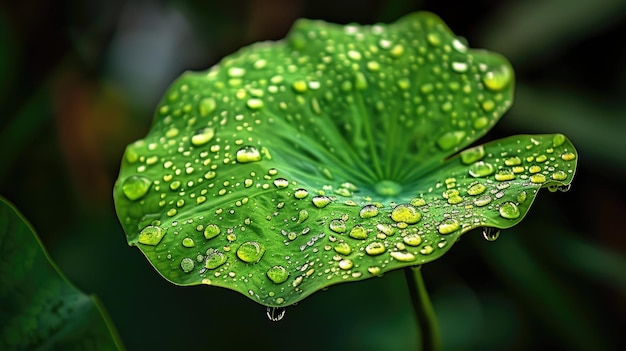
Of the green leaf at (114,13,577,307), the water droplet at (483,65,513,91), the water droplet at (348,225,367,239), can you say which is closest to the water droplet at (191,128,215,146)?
the green leaf at (114,13,577,307)

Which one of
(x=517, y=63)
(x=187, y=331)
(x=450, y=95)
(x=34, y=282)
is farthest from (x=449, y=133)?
(x=517, y=63)

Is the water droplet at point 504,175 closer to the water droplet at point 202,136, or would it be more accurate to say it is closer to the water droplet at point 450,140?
the water droplet at point 450,140

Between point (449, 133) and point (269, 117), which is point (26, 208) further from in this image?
point (449, 133)

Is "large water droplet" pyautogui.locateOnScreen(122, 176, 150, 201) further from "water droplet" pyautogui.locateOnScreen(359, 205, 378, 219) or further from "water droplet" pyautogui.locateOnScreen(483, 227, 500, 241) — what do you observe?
"water droplet" pyautogui.locateOnScreen(483, 227, 500, 241)

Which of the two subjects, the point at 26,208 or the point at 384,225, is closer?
the point at 384,225

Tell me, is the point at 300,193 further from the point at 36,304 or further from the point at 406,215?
the point at 36,304

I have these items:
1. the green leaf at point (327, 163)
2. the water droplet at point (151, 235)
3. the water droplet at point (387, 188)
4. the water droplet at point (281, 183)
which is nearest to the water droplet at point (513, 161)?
the green leaf at point (327, 163)
